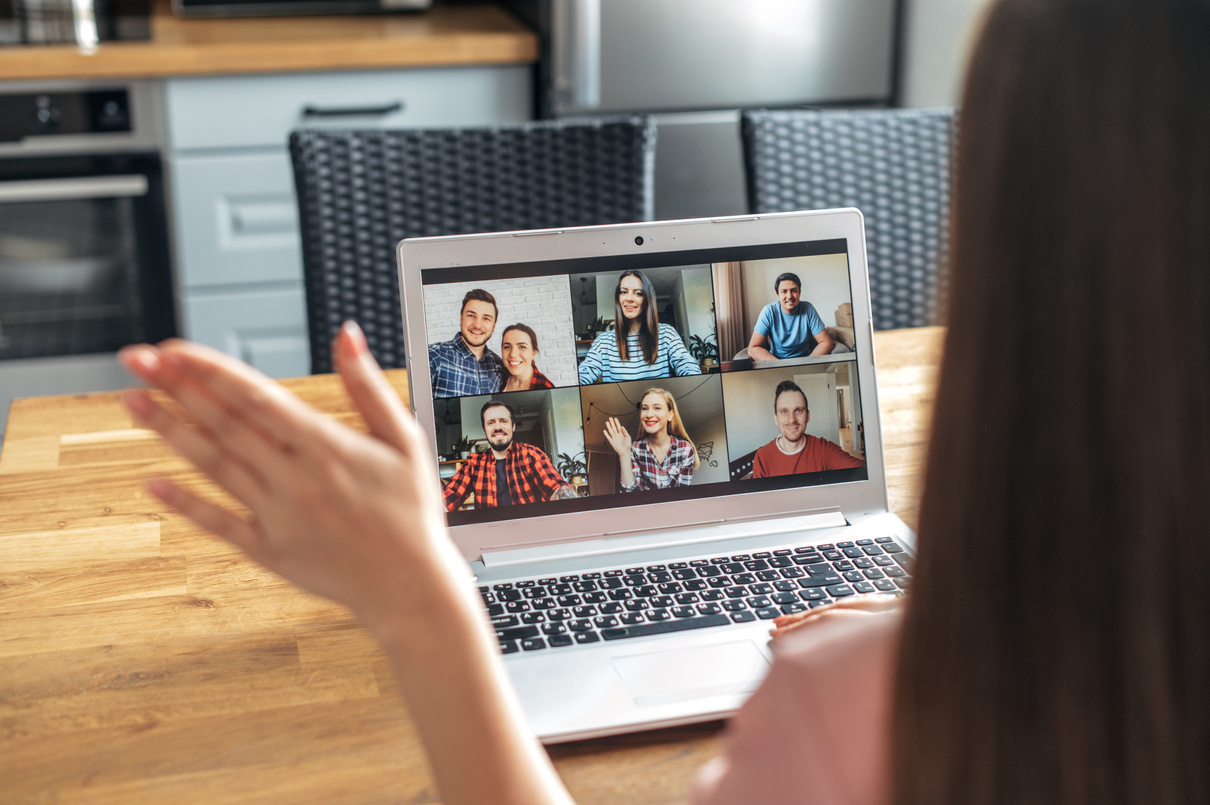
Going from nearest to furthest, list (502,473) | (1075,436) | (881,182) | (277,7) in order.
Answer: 1. (1075,436)
2. (502,473)
3. (881,182)
4. (277,7)

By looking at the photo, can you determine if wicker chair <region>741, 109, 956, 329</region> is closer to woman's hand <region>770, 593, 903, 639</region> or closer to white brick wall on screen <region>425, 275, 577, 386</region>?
white brick wall on screen <region>425, 275, 577, 386</region>

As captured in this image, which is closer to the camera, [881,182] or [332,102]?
[881,182]

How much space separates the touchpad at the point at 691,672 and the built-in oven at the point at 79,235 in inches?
73.3

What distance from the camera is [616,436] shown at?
828 millimetres

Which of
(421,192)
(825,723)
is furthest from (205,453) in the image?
(421,192)

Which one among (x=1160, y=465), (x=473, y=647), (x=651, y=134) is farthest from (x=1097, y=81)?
(x=651, y=134)

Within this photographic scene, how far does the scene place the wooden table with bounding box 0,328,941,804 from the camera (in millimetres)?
576

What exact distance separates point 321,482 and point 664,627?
34 centimetres

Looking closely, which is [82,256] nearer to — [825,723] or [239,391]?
[239,391]

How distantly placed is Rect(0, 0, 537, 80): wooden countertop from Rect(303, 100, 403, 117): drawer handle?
0.08 meters

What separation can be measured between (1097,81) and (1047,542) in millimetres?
155

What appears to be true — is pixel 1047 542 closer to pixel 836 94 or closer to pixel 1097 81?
pixel 1097 81

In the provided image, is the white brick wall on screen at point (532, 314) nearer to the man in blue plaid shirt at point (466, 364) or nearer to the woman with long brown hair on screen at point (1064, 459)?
the man in blue plaid shirt at point (466, 364)

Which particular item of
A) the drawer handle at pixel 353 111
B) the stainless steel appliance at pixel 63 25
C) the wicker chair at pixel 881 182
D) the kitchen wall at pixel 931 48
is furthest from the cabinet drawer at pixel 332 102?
the wicker chair at pixel 881 182
